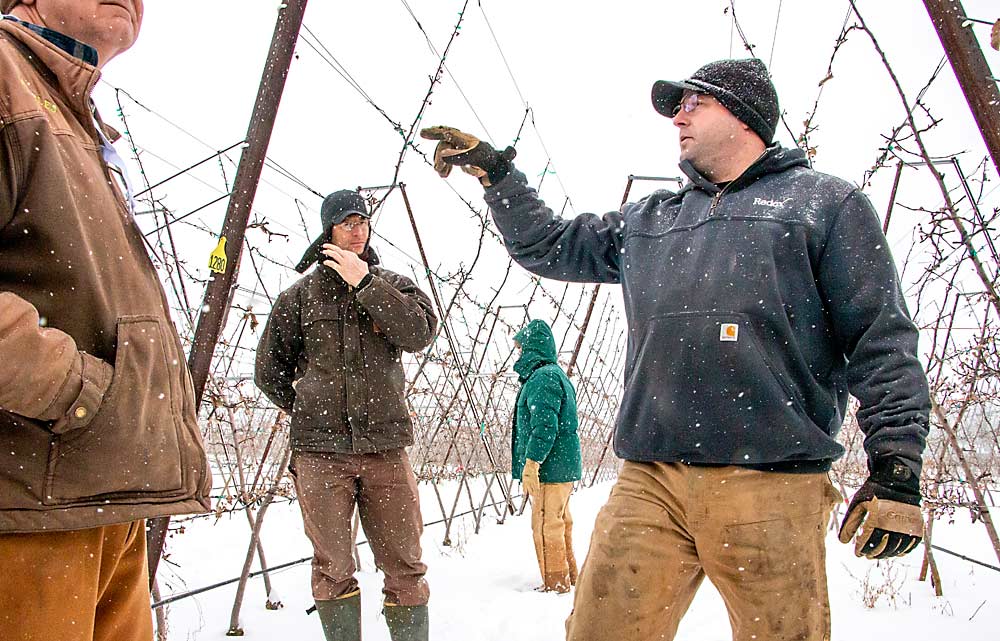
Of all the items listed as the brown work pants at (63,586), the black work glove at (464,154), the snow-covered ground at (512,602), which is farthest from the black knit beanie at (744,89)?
the snow-covered ground at (512,602)

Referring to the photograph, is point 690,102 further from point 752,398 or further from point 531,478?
point 531,478

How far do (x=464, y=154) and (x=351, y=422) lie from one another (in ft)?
3.82

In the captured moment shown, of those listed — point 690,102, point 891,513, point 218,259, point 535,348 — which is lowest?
point 891,513

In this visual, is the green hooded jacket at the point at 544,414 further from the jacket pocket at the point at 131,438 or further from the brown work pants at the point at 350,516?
the jacket pocket at the point at 131,438

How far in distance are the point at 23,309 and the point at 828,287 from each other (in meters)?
1.68

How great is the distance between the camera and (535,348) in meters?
4.40

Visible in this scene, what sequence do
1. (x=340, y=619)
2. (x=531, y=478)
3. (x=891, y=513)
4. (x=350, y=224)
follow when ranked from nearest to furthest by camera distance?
(x=891, y=513) < (x=340, y=619) < (x=350, y=224) < (x=531, y=478)

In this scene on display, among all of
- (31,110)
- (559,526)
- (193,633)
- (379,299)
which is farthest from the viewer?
(559,526)

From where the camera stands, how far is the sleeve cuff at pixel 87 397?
1037 mm

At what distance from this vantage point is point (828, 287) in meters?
1.71

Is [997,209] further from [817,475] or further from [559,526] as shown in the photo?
[559,526]

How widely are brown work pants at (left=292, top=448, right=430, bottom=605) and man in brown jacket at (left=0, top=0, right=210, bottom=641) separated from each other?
1.24 meters

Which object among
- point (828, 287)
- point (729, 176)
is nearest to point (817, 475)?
point (828, 287)

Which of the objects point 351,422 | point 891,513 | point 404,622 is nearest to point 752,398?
point 891,513
